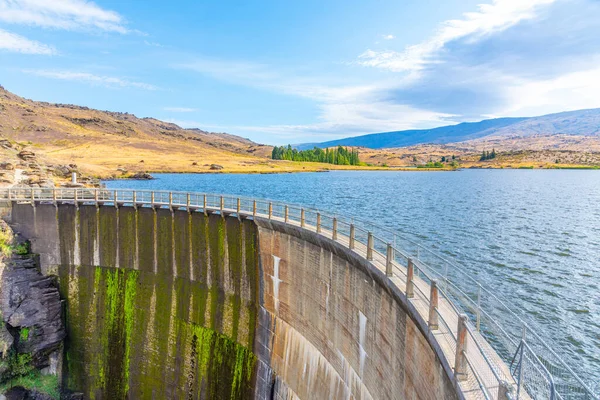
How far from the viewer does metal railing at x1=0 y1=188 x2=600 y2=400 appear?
22.6 feet

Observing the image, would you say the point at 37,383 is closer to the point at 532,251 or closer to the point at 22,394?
the point at 22,394

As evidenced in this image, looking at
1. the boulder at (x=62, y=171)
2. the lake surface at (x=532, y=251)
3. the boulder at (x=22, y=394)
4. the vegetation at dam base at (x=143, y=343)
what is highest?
the boulder at (x=62, y=171)

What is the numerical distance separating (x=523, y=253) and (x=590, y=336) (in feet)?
45.5

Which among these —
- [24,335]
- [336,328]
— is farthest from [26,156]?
[336,328]

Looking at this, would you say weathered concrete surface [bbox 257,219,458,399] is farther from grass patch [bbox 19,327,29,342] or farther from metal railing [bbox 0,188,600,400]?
grass patch [bbox 19,327,29,342]

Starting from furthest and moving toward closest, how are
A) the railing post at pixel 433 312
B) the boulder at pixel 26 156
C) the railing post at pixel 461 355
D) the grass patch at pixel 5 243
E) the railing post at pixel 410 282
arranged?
the boulder at pixel 26 156 < the grass patch at pixel 5 243 < the railing post at pixel 410 282 < the railing post at pixel 433 312 < the railing post at pixel 461 355

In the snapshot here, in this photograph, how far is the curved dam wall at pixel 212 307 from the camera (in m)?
16.1

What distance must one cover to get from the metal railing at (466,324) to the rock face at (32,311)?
9.60 m

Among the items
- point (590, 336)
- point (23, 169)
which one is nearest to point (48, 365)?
point (590, 336)

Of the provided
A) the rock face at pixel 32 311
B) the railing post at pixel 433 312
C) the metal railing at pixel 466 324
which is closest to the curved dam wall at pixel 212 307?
the metal railing at pixel 466 324

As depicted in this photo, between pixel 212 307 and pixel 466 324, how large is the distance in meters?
19.6

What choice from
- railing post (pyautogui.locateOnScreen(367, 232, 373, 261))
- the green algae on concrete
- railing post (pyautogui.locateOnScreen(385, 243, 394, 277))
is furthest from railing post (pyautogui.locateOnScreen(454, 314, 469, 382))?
the green algae on concrete

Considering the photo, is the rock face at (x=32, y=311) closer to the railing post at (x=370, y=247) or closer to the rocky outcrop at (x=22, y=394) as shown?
the rocky outcrop at (x=22, y=394)

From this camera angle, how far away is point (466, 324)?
25.0 feet
